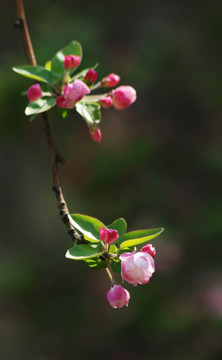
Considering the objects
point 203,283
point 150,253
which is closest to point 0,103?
point 203,283

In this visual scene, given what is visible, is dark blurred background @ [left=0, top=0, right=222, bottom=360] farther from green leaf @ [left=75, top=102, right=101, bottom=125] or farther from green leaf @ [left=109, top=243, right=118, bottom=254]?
green leaf @ [left=109, top=243, right=118, bottom=254]

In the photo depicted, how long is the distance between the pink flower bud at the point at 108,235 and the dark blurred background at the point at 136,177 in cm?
151

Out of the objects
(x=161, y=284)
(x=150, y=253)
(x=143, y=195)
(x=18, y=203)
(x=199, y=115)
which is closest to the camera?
(x=150, y=253)

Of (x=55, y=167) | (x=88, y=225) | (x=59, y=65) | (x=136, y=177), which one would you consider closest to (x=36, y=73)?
(x=59, y=65)

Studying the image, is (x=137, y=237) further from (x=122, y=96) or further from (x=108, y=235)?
(x=122, y=96)

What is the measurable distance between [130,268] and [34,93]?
0.29 m

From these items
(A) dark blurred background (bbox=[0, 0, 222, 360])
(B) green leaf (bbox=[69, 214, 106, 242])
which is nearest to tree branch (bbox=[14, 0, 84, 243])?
(B) green leaf (bbox=[69, 214, 106, 242])

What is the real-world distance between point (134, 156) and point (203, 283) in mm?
728

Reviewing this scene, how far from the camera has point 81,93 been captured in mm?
686

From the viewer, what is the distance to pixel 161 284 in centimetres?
228

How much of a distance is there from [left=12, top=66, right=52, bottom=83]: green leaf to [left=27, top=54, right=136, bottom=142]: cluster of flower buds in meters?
0.03

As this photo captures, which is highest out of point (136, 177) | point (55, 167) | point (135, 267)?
point (136, 177)

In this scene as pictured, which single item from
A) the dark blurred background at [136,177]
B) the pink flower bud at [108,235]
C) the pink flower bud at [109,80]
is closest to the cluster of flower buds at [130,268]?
the pink flower bud at [108,235]

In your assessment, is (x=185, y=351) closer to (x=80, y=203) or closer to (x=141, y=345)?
(x=141, y=345)
